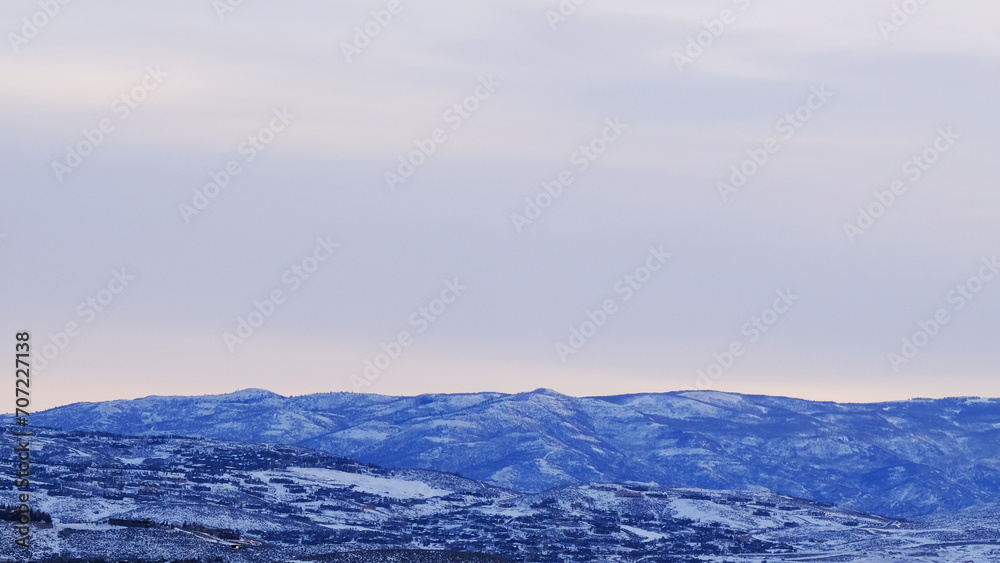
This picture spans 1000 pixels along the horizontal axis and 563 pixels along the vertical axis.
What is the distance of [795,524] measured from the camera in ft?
643

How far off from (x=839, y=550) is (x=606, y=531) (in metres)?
26.6

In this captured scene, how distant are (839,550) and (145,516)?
66.4 meters

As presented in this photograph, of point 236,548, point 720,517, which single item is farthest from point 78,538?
point 720,517

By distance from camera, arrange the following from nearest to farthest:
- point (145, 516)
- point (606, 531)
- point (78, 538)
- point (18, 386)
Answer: point (18, 386) → point (78, 538) → point (145, 516) → point (606, 531)

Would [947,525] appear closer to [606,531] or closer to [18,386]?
[606,531]

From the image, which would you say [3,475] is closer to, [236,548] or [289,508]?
[289,508]

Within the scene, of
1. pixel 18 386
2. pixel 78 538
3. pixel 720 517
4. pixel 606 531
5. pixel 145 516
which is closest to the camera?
pixel 18 386

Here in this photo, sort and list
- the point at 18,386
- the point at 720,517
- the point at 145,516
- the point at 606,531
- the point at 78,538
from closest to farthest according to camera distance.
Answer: the point at 18,386, the point at 78,538, the point at 145,516, the point at 606,531, the point at 720,517

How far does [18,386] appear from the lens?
83.3 m

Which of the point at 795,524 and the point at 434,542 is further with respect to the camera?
the point at 795,524

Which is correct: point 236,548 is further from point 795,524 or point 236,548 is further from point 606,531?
point 795,524

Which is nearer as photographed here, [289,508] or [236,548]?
[236,548]

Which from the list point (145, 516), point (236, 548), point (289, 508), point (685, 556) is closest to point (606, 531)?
point (685, 556)

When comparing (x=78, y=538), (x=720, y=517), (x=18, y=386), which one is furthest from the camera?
(x=720, y=517)
